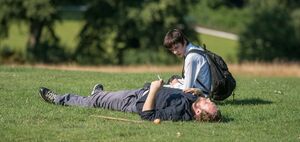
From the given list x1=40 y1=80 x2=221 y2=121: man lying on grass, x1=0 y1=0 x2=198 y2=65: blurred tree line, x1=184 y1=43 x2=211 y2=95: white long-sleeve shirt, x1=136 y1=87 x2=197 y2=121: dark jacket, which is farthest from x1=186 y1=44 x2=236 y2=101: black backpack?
x1=0 y1=0 x2=198 y2=65: blurred tree line

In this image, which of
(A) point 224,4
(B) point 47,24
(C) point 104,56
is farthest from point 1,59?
(A) point 224,4

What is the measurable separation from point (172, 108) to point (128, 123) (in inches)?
29.0

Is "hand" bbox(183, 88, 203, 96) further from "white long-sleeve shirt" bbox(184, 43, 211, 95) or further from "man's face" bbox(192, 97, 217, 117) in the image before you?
"man's face" bbox(192, 97, 217, 117)

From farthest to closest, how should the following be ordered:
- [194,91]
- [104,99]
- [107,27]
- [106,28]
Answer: [106,28] < [107,27] < [104,99] < [194,91]

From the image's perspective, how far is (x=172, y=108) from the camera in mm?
11430

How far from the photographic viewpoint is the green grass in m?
10.2

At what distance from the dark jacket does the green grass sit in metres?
0.26

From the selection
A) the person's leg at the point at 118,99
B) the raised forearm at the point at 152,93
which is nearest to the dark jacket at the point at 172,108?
the raised forearm at the point at 152,93

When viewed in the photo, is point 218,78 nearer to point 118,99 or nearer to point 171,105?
point 171,105

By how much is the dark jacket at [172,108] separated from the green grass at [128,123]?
26 cm

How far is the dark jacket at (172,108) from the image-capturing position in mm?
11375

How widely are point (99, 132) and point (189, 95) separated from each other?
178 centimetres

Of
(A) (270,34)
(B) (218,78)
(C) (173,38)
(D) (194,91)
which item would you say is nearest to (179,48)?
(C) (173,38)

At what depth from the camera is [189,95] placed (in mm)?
11555
